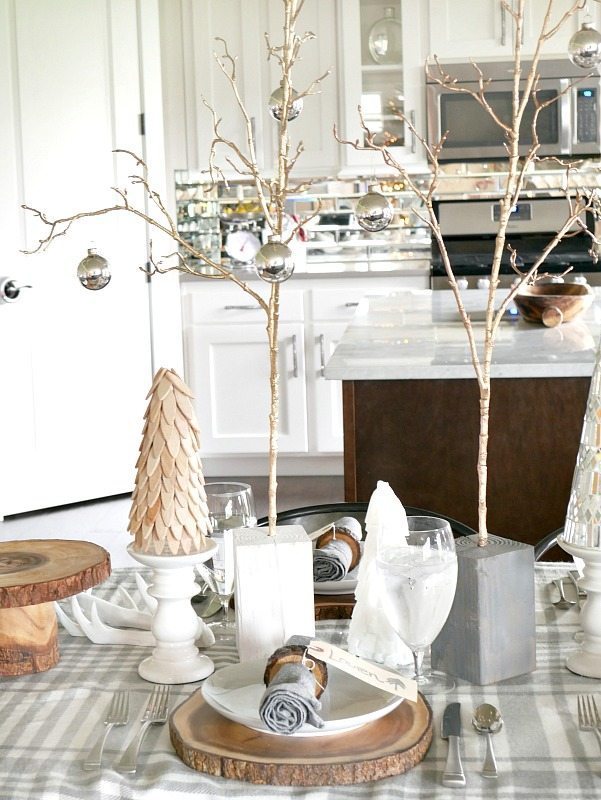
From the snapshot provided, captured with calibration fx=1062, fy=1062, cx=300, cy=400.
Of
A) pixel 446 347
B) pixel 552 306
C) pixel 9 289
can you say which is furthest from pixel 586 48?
pixel 9 289

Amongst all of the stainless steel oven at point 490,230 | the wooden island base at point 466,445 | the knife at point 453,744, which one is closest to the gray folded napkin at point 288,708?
the knife at point 453,744

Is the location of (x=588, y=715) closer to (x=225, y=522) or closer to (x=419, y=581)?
(x=419, y=581)

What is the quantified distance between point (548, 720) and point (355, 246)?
483 centimetres

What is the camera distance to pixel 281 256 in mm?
980

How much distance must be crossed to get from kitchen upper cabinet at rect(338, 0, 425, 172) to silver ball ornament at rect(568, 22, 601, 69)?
3402 millimetres

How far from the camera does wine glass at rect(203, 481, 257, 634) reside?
1.14 m

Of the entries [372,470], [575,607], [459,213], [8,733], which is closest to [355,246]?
[459,213]

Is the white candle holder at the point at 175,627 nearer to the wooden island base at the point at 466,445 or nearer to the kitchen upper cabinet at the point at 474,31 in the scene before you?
the wooden island base at the point at 466,445

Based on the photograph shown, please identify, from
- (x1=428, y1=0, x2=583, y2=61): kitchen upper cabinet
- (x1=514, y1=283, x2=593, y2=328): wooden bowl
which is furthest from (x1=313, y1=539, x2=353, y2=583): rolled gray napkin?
(x1=428, y1=0, x2=583, y2=61): kitchen upper cabinet

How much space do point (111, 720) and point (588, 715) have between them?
16.7 inches

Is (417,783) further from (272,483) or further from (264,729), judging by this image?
(272,483)

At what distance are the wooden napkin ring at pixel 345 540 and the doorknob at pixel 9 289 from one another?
3.12 metres

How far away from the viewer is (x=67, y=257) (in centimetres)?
443

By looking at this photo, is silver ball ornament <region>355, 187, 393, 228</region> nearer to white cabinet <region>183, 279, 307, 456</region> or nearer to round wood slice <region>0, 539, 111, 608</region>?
round wood slice <region>0, 539, 111, 608</region>
